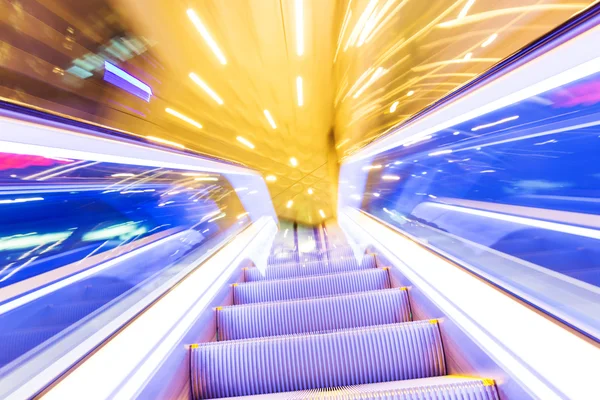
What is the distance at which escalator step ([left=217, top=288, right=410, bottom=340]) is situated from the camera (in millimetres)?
→ 2387

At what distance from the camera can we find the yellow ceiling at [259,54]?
12.0 ft

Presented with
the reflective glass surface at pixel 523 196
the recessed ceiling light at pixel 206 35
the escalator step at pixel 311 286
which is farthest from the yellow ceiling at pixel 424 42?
the recessed ceiling light at pixel 206 35

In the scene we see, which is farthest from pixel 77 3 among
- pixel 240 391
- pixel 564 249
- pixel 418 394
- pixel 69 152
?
pixel 564 249

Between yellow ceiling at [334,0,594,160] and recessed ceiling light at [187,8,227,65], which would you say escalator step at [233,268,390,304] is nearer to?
yellow ceiling at [334,0,594,160]

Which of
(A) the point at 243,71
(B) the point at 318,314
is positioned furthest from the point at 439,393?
(A) the point at 243,71

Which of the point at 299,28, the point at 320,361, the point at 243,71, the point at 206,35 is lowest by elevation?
the point at 320,361

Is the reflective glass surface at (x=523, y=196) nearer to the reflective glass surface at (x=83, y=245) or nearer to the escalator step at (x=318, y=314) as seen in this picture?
the escalator step at (x=318, y=314)

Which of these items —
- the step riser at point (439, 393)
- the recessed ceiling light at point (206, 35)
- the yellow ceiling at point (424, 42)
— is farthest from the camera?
the recessed ceiling light at point (206, 35)

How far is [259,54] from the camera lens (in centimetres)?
574

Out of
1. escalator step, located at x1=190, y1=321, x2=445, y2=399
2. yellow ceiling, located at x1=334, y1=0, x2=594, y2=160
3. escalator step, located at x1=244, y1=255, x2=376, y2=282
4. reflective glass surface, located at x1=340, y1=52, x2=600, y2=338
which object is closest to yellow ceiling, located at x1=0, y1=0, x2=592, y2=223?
yellow ceiling, located at x1=334, y1=0, x2=594, y2=160

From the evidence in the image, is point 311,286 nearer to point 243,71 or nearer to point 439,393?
point 439,393

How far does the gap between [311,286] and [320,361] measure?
4.45ft

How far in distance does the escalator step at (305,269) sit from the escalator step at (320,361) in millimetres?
2053

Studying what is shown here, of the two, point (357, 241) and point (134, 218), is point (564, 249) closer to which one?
point (357, 241)
